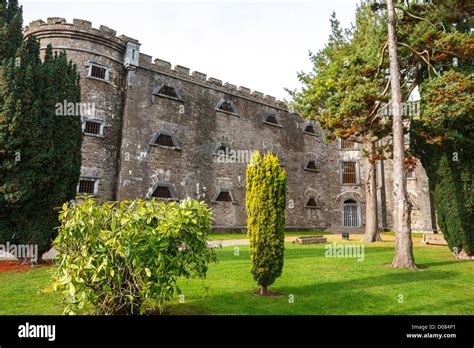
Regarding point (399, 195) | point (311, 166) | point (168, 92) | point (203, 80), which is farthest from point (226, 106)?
point (399, 195)

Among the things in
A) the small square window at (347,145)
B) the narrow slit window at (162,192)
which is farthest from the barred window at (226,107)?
the small square window at (347,145)

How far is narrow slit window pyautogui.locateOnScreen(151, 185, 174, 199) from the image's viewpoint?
63.8 feet

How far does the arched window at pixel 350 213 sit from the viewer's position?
93.4 ft

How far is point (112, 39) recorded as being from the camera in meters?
18.9

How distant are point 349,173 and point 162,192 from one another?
18898mm

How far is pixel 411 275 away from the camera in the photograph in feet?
29.7

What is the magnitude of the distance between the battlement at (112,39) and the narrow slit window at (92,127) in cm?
498

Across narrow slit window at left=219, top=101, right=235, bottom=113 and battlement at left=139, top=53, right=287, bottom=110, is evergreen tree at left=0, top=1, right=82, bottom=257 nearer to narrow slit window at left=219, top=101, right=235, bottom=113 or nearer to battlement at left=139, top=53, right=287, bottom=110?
battlement at left=139, top=53, right=287, bottom=110

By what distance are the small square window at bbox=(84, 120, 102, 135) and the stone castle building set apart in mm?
56

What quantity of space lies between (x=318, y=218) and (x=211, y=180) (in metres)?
11.6

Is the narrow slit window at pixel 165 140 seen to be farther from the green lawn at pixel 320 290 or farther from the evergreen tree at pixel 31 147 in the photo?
the green lawn at pixel 320 290

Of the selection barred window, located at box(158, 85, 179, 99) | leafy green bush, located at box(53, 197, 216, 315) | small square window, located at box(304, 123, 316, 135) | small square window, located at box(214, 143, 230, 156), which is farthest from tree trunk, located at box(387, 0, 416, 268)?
small square window, located at box(304, 123, 316, 135)

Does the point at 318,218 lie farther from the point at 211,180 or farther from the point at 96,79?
the point at 96,79

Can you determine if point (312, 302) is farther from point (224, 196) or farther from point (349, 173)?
point (349, 173)
